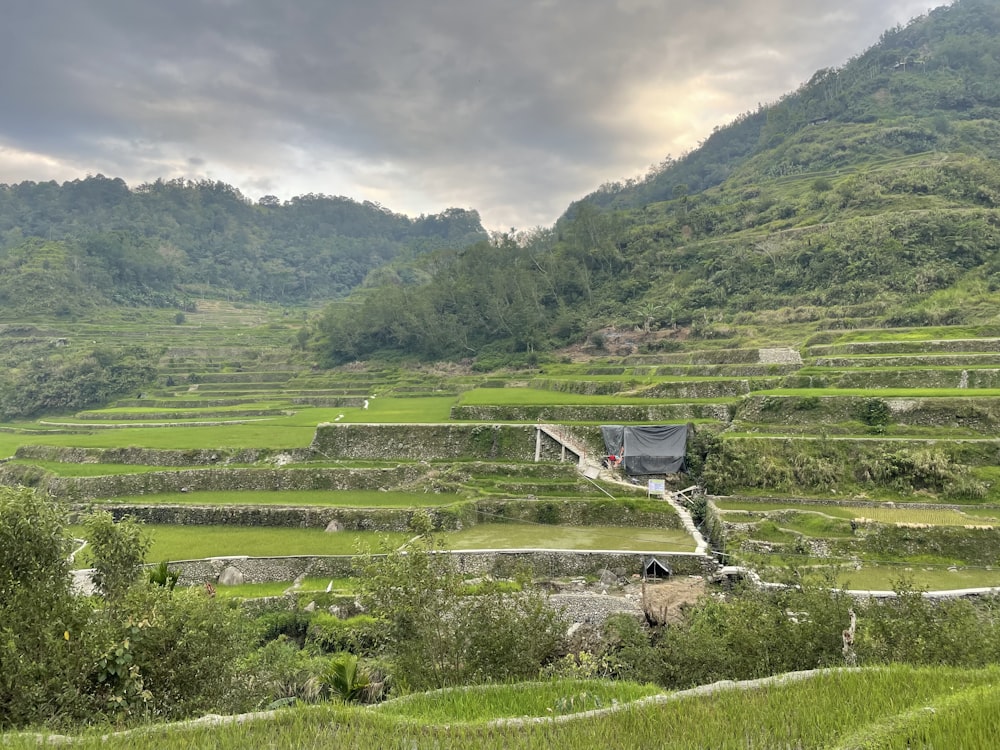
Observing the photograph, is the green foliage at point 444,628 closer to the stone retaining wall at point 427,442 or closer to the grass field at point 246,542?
the grass field at point 246,542

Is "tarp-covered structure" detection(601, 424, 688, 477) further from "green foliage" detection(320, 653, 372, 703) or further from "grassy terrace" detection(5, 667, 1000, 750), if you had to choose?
"grassy terrace" detection(5, 667, 1000, 750)

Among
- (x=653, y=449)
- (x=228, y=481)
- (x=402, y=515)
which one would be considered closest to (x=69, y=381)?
(x=228, y=481)

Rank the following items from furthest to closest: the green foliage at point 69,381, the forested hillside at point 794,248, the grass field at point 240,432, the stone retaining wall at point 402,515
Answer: the green foliage at point 69,381 < the forested hillside at point 794,248 < the grass field at point 240,432 < the stone retaining wall at point 402,515

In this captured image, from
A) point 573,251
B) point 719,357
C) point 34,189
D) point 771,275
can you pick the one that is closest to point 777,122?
point 573,251

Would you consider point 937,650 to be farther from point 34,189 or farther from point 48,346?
point 34,189

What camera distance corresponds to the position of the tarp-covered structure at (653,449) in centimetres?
2220

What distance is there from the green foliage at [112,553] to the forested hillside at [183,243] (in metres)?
74.7

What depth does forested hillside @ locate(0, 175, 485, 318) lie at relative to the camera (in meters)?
72.4

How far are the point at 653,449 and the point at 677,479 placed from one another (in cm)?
152

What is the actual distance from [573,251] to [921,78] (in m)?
68.6

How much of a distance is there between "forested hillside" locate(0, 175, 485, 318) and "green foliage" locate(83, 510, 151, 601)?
7469cm

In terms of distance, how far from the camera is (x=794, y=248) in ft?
140

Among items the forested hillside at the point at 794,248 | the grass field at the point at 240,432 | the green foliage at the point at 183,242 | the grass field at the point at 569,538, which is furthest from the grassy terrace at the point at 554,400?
the green foliage at the point at 183,242

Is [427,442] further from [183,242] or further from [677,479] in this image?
[183,242]
